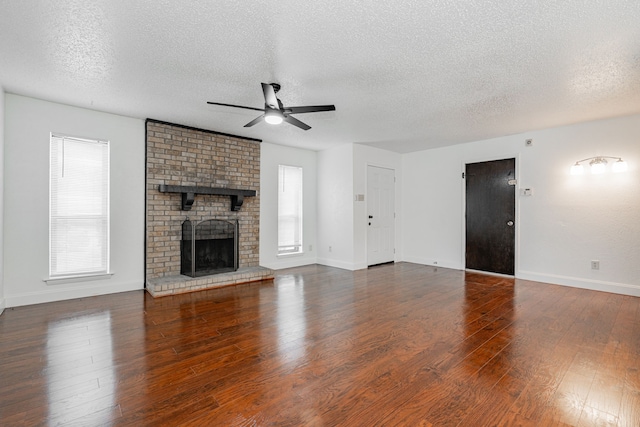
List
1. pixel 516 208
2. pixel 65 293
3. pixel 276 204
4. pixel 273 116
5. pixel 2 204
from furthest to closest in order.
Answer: pixel 276 204 < pixel 516 208 < pixel 65 293 < pixel 2 204 < pixel 273 116

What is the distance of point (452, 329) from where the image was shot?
307cm

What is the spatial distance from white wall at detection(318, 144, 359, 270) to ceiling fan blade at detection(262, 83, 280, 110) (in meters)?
3.21

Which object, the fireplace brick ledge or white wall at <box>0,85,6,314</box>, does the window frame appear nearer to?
the fireplace brick ledge

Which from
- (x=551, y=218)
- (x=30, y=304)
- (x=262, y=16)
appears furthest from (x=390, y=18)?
(x=30, y=304)

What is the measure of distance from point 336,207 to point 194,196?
2.80 metres

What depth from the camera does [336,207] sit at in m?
6.47

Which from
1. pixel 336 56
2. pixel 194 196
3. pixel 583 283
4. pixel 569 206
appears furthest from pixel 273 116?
pixel 583 283

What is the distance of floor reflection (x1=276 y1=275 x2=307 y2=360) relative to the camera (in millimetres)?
2633

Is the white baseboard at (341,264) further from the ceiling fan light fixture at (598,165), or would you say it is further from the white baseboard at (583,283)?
the ceiling fan light fixture at (598,165)

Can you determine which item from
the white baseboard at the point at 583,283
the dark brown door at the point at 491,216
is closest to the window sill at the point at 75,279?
the dark brown door at the point at 491,216

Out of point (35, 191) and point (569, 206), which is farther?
point (569, 206)

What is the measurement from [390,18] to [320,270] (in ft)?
15.2

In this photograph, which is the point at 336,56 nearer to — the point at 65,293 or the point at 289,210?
the point at 289,210

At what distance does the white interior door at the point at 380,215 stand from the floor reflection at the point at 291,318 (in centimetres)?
214
